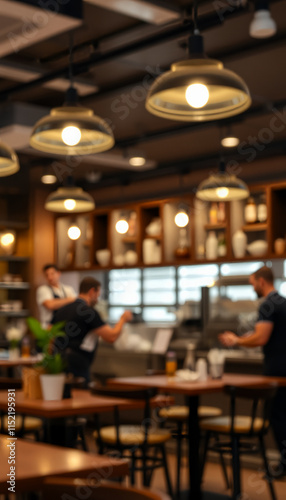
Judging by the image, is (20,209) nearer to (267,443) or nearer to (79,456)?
(267,443)

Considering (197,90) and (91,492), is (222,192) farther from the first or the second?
(91,492)

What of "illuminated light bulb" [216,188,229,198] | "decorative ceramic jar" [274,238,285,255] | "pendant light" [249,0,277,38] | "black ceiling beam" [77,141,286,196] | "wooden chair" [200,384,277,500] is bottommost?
"wooden chair" [200,384,277,500]

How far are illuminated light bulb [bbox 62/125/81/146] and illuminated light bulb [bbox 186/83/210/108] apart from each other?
814mm

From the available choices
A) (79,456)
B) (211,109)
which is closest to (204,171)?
(211,109)

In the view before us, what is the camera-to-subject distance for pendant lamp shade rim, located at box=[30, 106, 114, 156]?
3598 millimetres

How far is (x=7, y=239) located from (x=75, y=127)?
6.75m

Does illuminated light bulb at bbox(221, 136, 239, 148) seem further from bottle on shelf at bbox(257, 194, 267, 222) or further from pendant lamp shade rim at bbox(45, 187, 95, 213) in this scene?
pendant lamp shade rim at bbox(45, 187, 95, 213)

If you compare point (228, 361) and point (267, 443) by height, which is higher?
point (228, 361)

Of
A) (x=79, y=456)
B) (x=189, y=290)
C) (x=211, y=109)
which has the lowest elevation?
(x=79, y=456)

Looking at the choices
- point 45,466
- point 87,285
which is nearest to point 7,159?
point 87,285

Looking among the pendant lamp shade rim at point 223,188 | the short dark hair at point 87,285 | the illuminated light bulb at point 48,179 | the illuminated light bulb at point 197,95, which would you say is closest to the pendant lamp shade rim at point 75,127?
the illuminated light bulb at point 197,95

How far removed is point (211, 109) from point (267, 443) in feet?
13.5

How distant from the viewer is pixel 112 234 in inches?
384

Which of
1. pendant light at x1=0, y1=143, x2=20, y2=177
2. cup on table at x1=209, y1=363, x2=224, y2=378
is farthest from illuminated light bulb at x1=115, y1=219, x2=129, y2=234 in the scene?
pendant light at x1=0, y1=143, x2=20, y2=177
